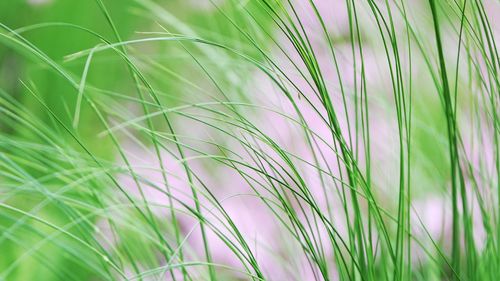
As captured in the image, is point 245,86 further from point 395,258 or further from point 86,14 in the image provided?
point 86,14

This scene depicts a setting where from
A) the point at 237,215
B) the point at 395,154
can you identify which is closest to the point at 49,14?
the point at 237,215

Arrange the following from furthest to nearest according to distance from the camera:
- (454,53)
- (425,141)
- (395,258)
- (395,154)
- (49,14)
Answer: (49,14) → (425,141) → (454,53) → (395,154) → (395,258)

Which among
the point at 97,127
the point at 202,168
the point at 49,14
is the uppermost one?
the point at 49,14

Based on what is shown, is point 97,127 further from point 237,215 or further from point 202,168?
point 237,215

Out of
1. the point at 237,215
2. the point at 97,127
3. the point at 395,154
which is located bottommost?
the point at 395,154

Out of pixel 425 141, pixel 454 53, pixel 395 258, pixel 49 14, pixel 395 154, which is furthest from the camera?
pixel 49 14

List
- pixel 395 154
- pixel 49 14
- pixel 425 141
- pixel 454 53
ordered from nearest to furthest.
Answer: pixel 395 154
pixel 454 53
pixel 425 141
pixel 49 14

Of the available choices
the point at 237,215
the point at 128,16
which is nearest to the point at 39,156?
the point at 237,215

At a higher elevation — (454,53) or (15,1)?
(15,1)

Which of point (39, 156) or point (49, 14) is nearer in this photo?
point (39, 156)
